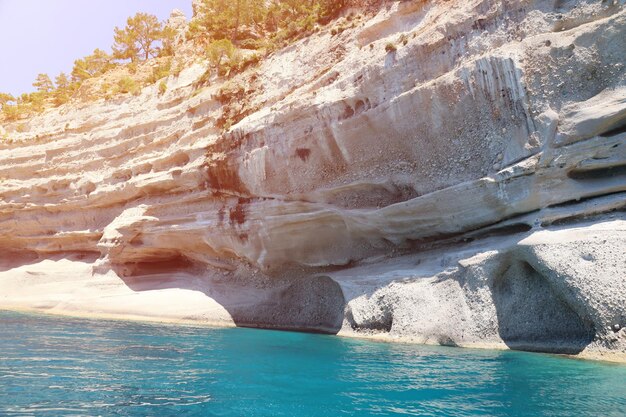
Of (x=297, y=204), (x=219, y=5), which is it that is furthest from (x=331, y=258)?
(x=219, y=5)

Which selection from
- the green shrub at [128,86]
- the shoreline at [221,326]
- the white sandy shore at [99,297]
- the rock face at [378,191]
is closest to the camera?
the shoreline at [221,326]

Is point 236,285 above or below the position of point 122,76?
below

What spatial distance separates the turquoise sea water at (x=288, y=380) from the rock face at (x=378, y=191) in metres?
1.94

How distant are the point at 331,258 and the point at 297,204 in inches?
91.4

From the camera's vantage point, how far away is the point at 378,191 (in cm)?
1581

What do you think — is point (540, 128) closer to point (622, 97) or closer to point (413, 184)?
point (622, 97)

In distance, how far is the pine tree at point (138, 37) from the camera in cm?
3588

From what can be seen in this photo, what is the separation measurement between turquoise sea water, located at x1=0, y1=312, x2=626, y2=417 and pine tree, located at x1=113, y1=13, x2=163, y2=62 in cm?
2861

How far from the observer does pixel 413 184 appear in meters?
14.7

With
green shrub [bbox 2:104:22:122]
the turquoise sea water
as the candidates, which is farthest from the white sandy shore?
green shrub [bbox 2:104:22:122]

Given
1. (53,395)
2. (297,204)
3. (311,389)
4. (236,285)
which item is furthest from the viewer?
(236,285)

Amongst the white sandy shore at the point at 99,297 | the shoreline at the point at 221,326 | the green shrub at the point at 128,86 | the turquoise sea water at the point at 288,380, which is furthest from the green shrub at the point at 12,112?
the turquoise sea water at the point at 288,380

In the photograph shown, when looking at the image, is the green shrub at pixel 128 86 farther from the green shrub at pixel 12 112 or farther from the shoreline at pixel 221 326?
the shoreline at pixel 221 326

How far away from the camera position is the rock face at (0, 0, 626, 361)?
11.2 m
